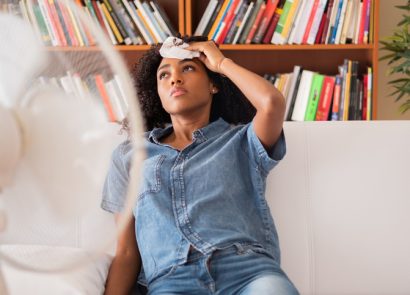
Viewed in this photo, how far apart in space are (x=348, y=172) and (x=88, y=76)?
1.12 meters

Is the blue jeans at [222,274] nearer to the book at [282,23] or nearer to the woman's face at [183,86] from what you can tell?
the woman's face at [183,86]

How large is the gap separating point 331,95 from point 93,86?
208 cm

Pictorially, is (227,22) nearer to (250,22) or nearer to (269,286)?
(250,22)

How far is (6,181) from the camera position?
65 cm

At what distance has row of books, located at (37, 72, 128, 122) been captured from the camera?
0.65 m

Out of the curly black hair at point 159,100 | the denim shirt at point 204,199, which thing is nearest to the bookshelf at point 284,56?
the curly black hair at point 159,100

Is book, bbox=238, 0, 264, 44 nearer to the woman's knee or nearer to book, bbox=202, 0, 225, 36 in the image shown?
book, bbox=202, 0, 225, 36

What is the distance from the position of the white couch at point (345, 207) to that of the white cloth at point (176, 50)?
1.03ft

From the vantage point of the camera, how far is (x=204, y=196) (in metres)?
1.53

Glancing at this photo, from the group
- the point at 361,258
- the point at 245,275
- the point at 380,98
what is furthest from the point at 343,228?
the point at 380,98

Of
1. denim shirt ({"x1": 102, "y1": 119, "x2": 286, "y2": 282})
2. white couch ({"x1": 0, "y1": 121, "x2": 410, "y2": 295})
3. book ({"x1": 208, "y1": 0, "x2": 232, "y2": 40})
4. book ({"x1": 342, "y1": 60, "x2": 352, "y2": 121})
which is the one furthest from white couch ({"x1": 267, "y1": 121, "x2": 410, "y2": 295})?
book ({"x1": 208, "y1": 0, "x2": 232, "y2": 40})

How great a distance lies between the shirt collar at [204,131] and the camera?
163cm

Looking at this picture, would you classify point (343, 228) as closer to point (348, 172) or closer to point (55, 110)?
point (348, 172)

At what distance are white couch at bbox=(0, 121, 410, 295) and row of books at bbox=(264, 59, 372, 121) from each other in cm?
95
